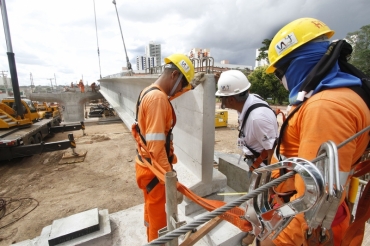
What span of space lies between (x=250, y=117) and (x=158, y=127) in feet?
4.20

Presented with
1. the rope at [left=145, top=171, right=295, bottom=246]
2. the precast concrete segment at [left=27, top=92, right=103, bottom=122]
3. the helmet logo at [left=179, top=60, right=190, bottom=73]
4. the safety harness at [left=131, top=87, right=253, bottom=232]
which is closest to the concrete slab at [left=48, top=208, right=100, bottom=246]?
the safety harness at [left=131, top=87, right=253, bottom=232]

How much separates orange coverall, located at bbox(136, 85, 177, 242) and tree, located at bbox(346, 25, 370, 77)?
49926 mm

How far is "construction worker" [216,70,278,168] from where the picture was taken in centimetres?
241

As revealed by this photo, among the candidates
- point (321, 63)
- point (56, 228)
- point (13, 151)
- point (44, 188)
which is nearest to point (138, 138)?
point (56, 228)

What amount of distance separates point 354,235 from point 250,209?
0.85m

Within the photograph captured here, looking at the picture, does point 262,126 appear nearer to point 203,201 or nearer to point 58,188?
point 203,201

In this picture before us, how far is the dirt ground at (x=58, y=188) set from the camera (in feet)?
14.0

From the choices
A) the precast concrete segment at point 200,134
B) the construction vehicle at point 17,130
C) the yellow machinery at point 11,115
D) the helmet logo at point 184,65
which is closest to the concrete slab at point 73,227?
the precast concrete segment at point 200,134

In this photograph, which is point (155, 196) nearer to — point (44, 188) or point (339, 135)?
point (339, 135)

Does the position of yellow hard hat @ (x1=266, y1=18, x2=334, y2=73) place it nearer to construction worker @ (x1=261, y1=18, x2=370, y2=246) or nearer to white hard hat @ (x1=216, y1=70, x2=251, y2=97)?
construction worker @ (x1=261, y1=18, x2=370, y2=246)

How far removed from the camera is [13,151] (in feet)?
23.0

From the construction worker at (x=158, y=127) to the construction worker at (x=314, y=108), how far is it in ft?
4.07

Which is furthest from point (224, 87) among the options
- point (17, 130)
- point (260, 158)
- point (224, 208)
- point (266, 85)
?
point (266, 85)

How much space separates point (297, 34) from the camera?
4.07 feet
